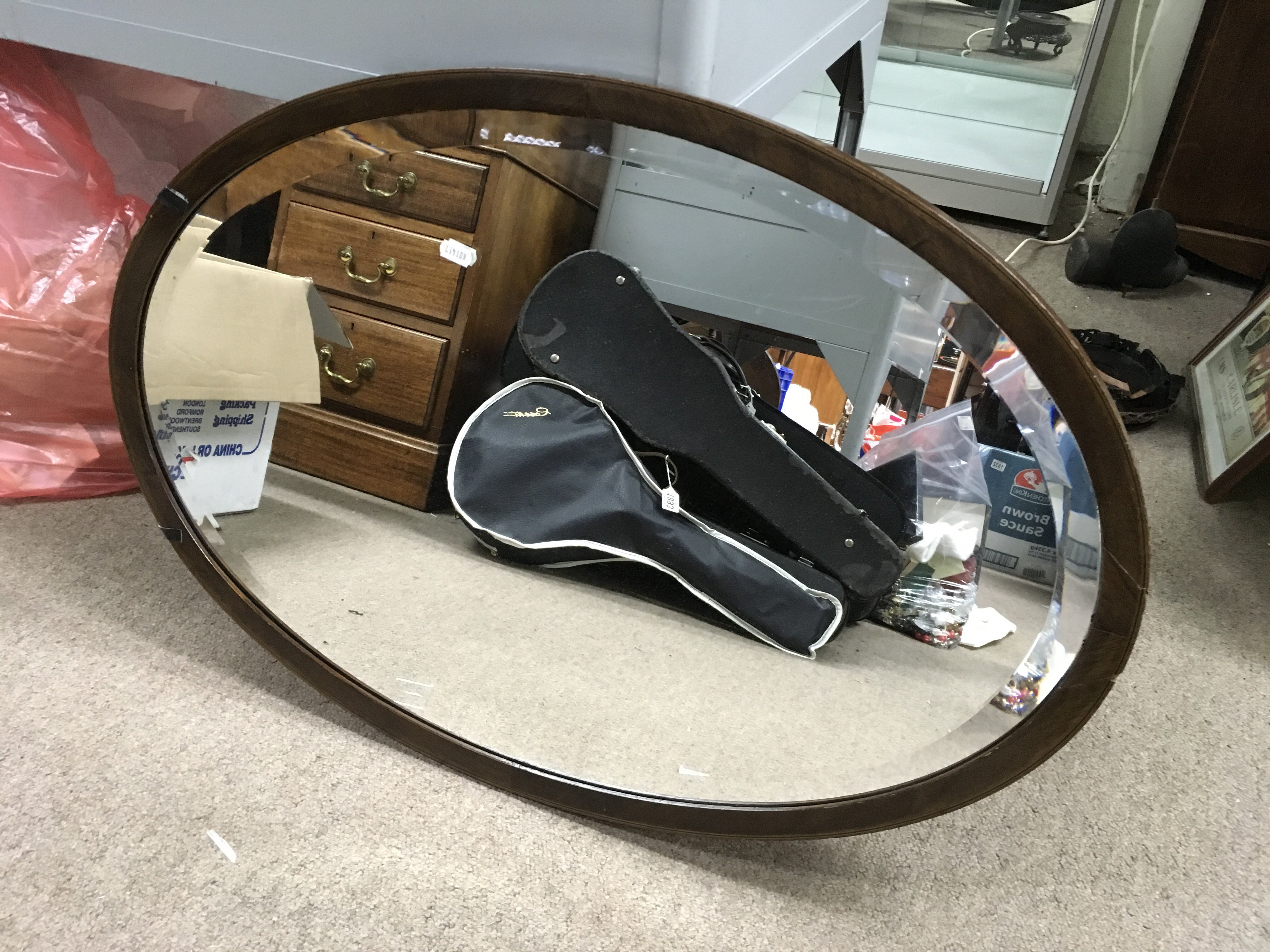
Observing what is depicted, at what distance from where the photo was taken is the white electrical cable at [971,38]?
178 cm

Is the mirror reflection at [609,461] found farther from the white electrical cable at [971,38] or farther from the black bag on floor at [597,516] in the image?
the white electrical cable at [971,38]

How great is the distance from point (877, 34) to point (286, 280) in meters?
0.74

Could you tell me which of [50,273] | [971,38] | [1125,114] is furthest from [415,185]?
[1125,114]

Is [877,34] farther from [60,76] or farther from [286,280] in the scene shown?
[60,76]

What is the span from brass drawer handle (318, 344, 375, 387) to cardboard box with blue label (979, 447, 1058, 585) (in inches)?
17.0

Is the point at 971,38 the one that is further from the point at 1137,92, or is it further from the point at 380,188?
the point at 380,188

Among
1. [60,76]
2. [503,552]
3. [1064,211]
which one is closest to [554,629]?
[503,552]

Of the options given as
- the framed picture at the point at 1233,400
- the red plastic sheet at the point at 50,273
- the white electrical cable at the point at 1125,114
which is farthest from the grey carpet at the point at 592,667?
the white electrical cable at the point at 1125,114

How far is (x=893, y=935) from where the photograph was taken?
599 millimetres

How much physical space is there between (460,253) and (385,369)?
106 millimetres

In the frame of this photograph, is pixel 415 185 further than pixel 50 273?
No

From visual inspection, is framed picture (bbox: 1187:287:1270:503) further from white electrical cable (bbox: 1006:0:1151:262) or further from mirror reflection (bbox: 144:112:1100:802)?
mirror reflection (bbox: 144:112:1100:802)

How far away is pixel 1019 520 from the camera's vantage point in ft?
A: 1.72

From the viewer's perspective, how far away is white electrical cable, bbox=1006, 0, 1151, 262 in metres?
1.93
